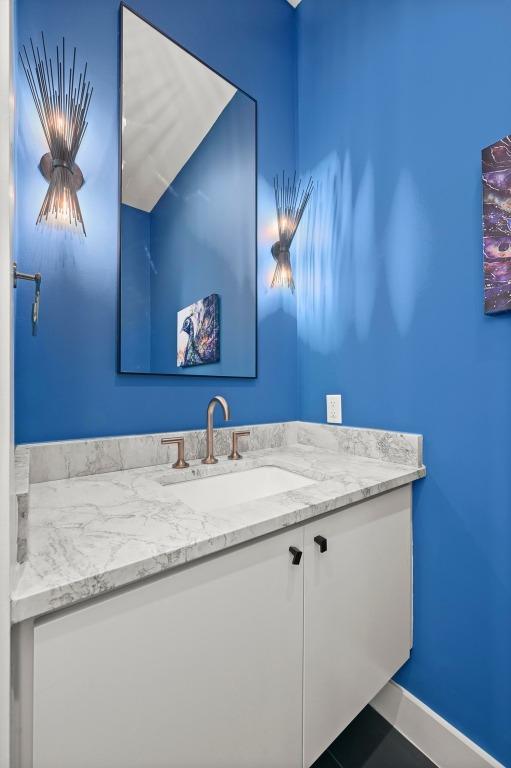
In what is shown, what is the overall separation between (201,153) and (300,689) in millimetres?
1739

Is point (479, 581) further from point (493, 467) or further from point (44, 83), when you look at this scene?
point (44, 83)

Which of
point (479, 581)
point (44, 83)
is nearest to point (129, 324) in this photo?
point (44, 83)

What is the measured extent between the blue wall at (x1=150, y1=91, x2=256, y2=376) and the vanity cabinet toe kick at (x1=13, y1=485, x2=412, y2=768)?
30.0 inches

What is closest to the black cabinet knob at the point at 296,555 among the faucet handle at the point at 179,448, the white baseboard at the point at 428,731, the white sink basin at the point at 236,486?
the white sink basin at the point at 236,486

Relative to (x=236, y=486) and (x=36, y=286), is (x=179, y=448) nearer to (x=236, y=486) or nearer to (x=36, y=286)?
(x=236, y=486)

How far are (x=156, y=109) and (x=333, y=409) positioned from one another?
4.25ft

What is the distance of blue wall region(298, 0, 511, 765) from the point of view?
3.33ft

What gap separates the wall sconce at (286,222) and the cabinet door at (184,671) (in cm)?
118

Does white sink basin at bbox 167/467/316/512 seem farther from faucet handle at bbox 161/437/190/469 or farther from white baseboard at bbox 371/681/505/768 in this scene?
white baseboard at bbox 371/681/505/768

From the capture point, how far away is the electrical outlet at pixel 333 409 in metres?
1.46

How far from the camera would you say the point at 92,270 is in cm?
110

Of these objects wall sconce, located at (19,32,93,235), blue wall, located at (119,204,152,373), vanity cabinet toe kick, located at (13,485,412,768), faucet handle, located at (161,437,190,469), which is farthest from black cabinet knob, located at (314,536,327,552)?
wall sconce, located at (19,32,93,235)

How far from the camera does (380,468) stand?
1168mm

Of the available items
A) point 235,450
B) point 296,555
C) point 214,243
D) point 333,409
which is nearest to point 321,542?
point 296,555
